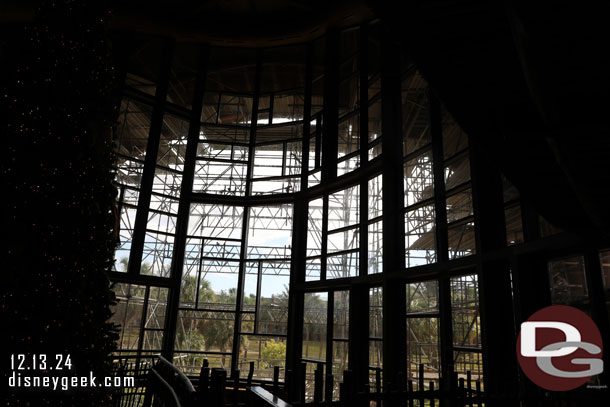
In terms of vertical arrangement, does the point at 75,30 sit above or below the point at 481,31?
above

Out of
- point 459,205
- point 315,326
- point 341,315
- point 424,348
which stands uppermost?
point 459,205

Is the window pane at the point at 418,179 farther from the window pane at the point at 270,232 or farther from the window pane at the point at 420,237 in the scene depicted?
the window pane at the point at 270,232

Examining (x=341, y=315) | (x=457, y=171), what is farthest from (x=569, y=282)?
(x=341, y=315)

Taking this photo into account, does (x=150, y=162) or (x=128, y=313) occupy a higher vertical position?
(x=150, y=162)

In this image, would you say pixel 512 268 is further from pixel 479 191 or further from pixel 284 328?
pixel 284 328

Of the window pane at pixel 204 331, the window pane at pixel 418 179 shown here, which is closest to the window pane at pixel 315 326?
the window pane at pixel 204 331

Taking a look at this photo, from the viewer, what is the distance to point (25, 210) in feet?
11.8

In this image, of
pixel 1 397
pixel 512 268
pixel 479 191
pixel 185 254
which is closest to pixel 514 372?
pixel 512 268

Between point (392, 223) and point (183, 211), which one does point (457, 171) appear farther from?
point (183, 211)

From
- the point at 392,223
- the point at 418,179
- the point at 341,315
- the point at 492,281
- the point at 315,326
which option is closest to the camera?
the point at 492,281

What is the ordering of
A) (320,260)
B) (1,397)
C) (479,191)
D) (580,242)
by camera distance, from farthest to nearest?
(320,260) < (479,191) < (580,242) < (1,397)

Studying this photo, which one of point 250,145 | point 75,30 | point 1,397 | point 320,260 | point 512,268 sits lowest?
point 1,397

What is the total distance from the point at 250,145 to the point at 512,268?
643 centimetres

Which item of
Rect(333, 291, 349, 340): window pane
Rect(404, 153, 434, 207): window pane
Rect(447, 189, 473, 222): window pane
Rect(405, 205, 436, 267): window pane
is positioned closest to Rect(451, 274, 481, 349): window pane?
Rect(405, 205, 436, 267): window pane
